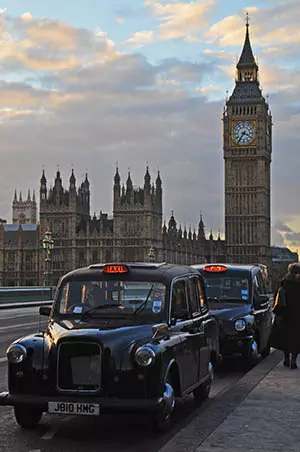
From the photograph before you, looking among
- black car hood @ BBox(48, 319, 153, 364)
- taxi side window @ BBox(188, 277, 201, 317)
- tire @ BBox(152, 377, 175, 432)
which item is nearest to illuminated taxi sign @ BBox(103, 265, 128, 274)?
black car hood @ BBox(48, 319, 153, 364)

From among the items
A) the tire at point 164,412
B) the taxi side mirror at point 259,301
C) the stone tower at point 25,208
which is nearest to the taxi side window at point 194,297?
the tire at point 164,412

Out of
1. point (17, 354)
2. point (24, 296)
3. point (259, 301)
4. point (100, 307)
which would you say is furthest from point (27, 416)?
point (24, 296)

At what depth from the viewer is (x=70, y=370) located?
21.8 feet

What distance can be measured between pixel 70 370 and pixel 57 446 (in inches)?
25.5

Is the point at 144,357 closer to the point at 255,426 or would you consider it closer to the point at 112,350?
the point at 112,350

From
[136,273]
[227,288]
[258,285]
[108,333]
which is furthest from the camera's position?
[258,285]

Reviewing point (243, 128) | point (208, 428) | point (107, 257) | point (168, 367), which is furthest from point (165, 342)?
point (243, 128)

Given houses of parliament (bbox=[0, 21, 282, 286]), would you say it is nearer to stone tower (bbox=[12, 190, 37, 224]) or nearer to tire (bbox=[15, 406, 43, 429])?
stone tower (bbox=[12, 190, 37, 224])

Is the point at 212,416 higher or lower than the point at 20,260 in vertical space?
lower

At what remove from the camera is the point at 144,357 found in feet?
21.6

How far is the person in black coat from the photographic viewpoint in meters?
10.5

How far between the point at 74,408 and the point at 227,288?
6.19 metres

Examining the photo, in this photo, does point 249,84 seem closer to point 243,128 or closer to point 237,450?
point 243,128

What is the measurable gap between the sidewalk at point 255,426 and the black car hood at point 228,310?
7.10ft
